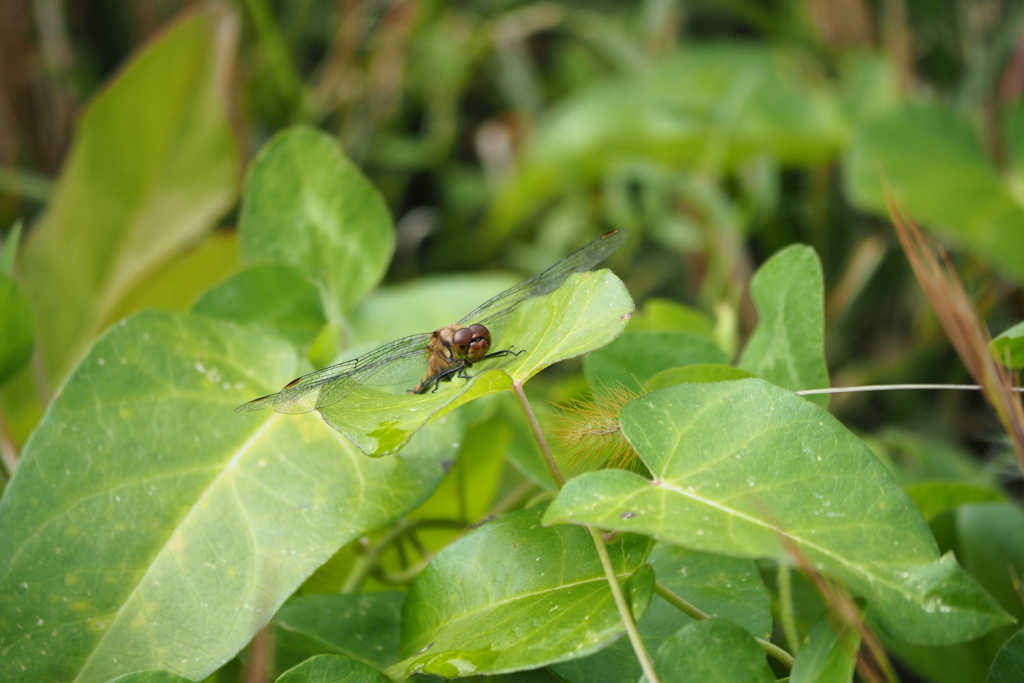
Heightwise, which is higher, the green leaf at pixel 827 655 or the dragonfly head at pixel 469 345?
the dragonfly head at pixel 469 345

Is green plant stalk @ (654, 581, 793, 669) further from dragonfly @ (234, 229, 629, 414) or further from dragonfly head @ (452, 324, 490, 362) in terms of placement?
dragonfly head @ (452, 324, 490, 362)

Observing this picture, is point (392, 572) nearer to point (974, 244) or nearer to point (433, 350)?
point (433, 350)

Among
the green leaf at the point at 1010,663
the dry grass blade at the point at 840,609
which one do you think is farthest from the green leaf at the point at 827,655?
the green leaf at the point at 1010,663

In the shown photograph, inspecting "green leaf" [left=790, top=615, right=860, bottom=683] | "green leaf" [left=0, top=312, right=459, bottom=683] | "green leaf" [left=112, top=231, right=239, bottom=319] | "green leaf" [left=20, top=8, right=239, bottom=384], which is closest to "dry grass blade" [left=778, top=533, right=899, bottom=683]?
"green leaf" [left=790, top=615, right=860, bottom=683]

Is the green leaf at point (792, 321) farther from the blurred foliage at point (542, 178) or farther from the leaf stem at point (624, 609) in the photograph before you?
the leaf stem at point (624, 609)

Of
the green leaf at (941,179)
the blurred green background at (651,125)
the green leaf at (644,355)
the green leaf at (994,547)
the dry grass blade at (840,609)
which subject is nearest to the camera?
the dry grass blade at (840,609)

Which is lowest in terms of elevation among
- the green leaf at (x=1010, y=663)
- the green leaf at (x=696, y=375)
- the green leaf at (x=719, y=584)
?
the green leaf at (x=1010, y=663)

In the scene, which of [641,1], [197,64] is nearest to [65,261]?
[197,64]
